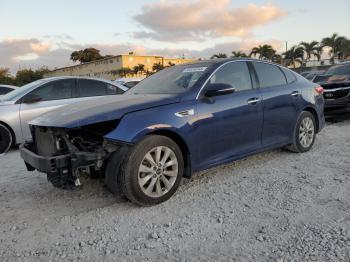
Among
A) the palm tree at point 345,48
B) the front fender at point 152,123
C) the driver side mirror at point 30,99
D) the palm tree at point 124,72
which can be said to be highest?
the palm tree at point 345,48

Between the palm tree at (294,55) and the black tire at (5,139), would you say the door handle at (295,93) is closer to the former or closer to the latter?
the black tire at (5,139)

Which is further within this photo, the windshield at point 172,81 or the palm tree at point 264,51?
the palm tree at point 264,51

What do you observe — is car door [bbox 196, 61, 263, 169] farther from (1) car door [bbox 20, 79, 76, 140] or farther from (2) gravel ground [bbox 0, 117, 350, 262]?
(1) car door [bbox 20, 79, 76, 140]

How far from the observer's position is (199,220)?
354 centimetres

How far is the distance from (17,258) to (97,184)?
5.80 ft

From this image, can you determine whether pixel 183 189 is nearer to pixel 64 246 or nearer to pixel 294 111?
pixel 64 246

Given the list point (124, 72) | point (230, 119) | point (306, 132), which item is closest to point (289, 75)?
point (306, 132)

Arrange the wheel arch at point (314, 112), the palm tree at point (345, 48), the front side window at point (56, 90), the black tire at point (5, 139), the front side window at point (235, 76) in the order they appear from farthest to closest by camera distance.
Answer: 1. the palm tree at point (345, 48)
2. the front side window at point (56, 90)
3. the black tire at point (5, 139)
4. the wheel arch at point (314, 112)
5. the front side window at point (235, 76)

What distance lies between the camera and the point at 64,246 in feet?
10.3

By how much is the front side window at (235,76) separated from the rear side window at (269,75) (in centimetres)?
25

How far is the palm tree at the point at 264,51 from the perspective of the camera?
192ft

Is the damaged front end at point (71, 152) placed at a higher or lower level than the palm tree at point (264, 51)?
lower

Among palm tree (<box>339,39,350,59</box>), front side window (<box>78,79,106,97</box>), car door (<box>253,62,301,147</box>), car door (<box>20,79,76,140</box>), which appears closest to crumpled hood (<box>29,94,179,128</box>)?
car door (<box>253,62,301,147</box>)

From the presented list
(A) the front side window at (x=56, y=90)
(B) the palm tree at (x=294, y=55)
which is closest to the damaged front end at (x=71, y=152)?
(A) the front side window at (x=56, y=90)
